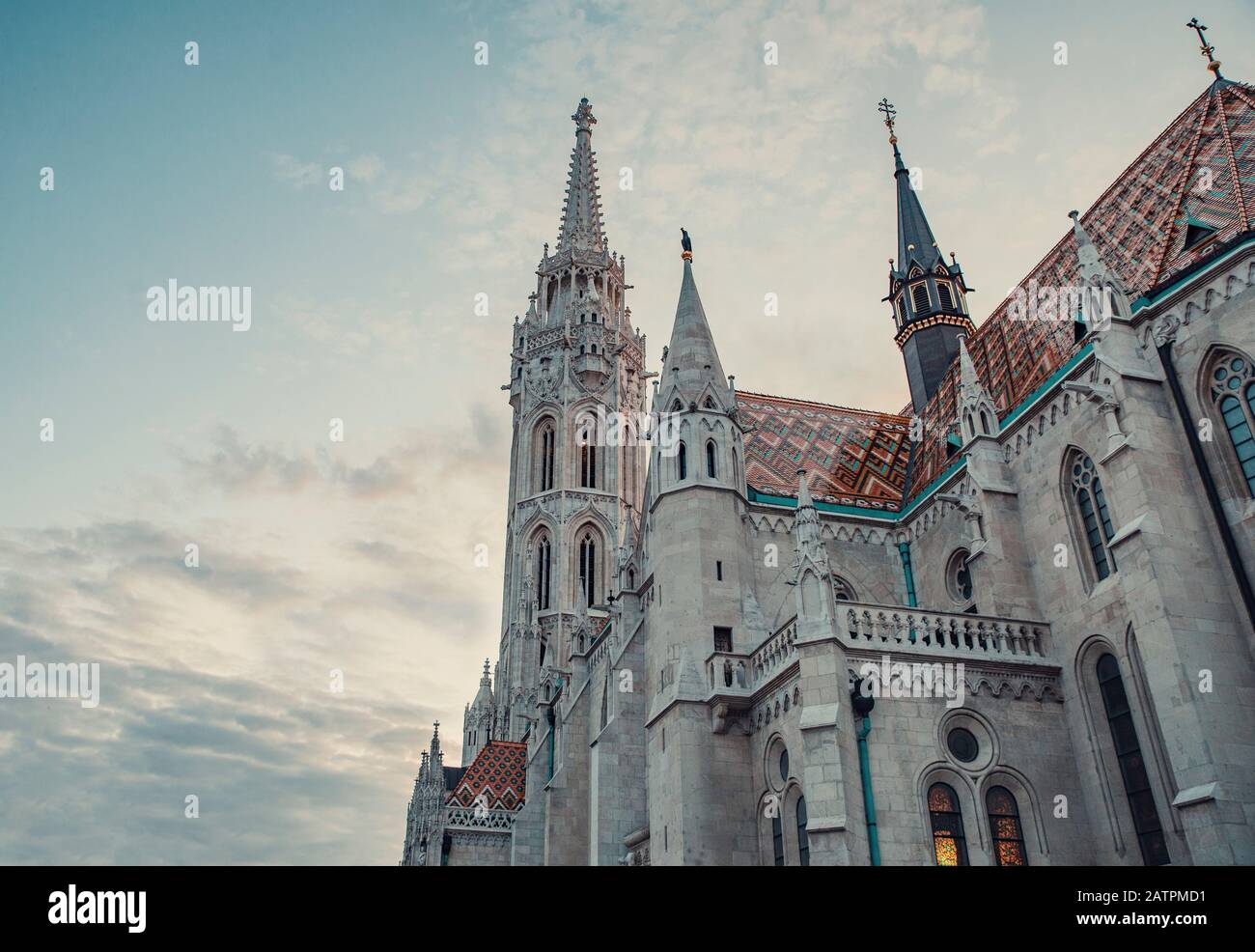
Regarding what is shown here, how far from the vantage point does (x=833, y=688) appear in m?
17.5

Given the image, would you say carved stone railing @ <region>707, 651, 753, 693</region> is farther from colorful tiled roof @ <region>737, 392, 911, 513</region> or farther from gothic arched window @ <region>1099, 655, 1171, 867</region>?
gothic arched window @ <region>1099, 655, 1171, 867</region>

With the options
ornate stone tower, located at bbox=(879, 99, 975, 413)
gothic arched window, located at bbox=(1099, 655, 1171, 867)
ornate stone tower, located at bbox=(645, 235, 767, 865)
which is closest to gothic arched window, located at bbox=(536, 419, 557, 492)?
ornate stone tower, located at bbox=(879, 99, 975, 413)

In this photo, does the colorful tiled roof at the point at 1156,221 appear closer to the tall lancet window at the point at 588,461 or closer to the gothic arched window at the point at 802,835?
the gothic arched window at the point at 802,835

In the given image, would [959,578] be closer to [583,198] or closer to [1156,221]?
[1156,221]

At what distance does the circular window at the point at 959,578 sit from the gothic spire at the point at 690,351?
7.81 meters

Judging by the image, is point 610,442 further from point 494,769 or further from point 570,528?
point 494,769

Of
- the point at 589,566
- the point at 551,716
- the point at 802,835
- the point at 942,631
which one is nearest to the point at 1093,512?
the point at 942,631

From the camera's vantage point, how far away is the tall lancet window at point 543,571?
5519 cm

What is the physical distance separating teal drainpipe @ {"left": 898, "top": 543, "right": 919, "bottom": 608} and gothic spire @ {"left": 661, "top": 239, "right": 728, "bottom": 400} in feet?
22.3

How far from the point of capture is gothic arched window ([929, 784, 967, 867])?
1709 centimetres

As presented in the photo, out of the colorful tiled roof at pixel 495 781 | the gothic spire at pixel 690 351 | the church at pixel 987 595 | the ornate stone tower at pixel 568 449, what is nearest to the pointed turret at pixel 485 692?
the ornate stone tower at pixel 568 449

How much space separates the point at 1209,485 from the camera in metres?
17.1
